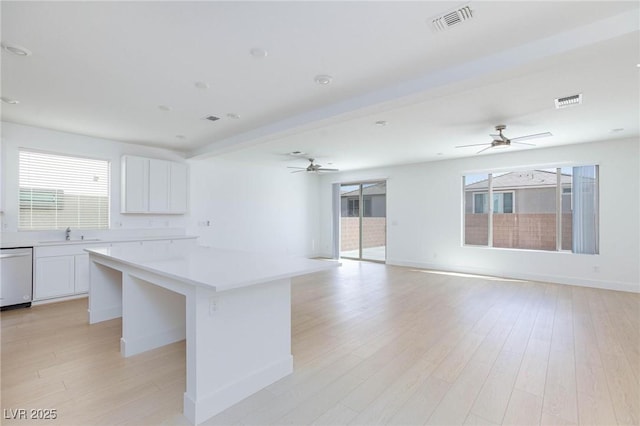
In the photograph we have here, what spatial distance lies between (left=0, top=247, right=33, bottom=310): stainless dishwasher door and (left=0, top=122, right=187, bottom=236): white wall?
56 centimetres

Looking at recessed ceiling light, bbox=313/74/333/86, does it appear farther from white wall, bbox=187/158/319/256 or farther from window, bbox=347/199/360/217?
window, bbox=347/199/360/217

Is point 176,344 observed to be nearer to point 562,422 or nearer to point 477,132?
point 562,422

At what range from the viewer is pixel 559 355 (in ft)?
8.97

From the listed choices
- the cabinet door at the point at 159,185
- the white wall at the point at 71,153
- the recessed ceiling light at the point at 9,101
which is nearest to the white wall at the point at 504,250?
Answer: the cabinet door at the point at 159,185

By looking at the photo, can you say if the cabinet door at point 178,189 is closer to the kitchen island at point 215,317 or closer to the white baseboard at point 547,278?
the kitchen island at point 215,317

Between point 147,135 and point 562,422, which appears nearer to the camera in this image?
point 562,422

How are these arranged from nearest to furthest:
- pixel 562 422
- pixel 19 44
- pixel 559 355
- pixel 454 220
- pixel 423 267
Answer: pixel 562 422 → pixel 19 44 → pixel 559 355 → pixel 454 220 → pixel 423 267

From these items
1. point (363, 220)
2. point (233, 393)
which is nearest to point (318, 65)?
point (233, 393)

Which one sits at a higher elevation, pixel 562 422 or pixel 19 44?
pixel 19 44

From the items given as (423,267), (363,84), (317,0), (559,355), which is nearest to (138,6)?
(317,0)

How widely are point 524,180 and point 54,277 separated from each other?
8.28 m

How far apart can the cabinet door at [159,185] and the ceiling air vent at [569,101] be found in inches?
234

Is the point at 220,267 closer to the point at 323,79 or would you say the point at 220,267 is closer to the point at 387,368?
the point at 387,368

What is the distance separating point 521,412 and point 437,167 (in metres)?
5.82
